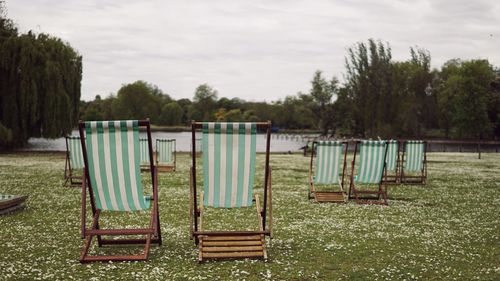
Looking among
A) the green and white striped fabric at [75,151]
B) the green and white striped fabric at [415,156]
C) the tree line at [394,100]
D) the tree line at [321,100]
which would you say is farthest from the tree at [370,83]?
the green and white striped fabric at [75,151]

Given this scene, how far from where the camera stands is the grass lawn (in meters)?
5.92

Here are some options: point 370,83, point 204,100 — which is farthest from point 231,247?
point 204,100

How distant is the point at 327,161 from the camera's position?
12398 mm

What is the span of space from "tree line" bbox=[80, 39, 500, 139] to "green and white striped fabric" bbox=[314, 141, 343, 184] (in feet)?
152

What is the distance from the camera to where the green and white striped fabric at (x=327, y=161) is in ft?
40.6

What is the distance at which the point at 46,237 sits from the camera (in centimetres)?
775

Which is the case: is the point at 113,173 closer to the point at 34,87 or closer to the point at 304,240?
the point at 304,240

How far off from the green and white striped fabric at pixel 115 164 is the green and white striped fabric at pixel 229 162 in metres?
0.97

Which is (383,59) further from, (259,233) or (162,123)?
(162,123)

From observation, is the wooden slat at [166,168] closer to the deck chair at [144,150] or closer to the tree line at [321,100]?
the deck chair at [144,150]

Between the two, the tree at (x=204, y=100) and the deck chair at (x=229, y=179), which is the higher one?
the tree at (x=204, y=100)

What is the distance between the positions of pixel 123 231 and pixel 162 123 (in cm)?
12428

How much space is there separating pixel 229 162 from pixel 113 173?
165 cm

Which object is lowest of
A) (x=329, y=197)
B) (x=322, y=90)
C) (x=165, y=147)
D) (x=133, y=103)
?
(x=329, y=197)
